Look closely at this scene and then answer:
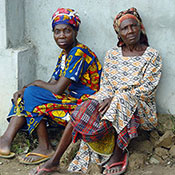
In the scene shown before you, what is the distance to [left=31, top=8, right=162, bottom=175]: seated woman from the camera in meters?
4.09

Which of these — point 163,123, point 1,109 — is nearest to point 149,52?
point 163,123

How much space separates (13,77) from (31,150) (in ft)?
3.18

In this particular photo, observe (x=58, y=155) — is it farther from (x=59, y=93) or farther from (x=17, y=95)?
(x=17, y=95)

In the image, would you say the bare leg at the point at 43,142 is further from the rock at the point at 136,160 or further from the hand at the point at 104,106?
the rock at the point at 136,160

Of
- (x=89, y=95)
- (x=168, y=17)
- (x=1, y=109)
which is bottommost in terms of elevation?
(x=1, y=109)

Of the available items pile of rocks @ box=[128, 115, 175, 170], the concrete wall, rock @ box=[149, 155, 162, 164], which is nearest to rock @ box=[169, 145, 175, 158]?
pile of rocks @ box=[128, 115, 175, 170]

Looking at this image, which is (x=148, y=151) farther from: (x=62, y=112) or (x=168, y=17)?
A: (x=168, y=17)

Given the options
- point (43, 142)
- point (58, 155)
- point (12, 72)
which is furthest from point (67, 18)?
point (58, 155)

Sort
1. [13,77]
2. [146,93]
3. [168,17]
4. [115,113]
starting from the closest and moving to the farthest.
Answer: [115,113] → [146,93] → [168,17] → [13,77]

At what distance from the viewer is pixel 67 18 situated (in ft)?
15.3

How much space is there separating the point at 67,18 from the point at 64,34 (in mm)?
194

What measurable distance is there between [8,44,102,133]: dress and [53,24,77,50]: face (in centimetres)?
13

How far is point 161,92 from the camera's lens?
4848 mm

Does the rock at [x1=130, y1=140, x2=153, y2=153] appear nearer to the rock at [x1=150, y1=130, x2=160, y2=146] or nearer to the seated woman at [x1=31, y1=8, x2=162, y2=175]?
the rock at [x1=150, y1=130, x2=160, y2=146]
